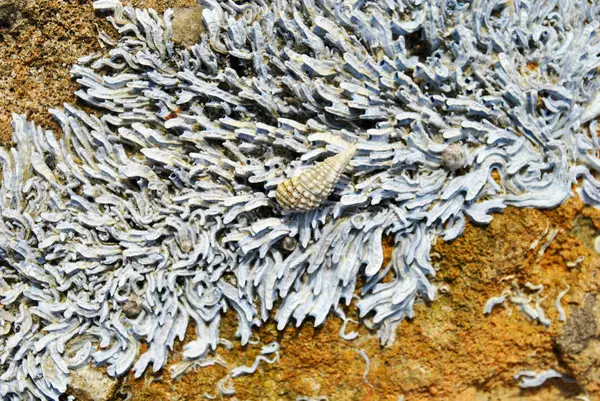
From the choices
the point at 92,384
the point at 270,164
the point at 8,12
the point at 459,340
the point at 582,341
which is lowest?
the point at 92,384

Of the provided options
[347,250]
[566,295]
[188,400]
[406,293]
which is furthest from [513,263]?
[188,400]

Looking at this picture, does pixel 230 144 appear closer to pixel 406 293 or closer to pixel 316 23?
pixel 316 23

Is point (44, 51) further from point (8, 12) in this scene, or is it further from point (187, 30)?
point (187, 30)

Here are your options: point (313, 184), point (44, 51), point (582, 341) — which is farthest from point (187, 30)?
point (582, 341)

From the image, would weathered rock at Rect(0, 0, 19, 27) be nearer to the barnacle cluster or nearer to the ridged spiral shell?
the barnacle cluster

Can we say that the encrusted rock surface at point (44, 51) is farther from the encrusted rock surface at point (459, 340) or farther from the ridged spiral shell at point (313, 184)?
the encrusted rock surface at point (459, 340)
